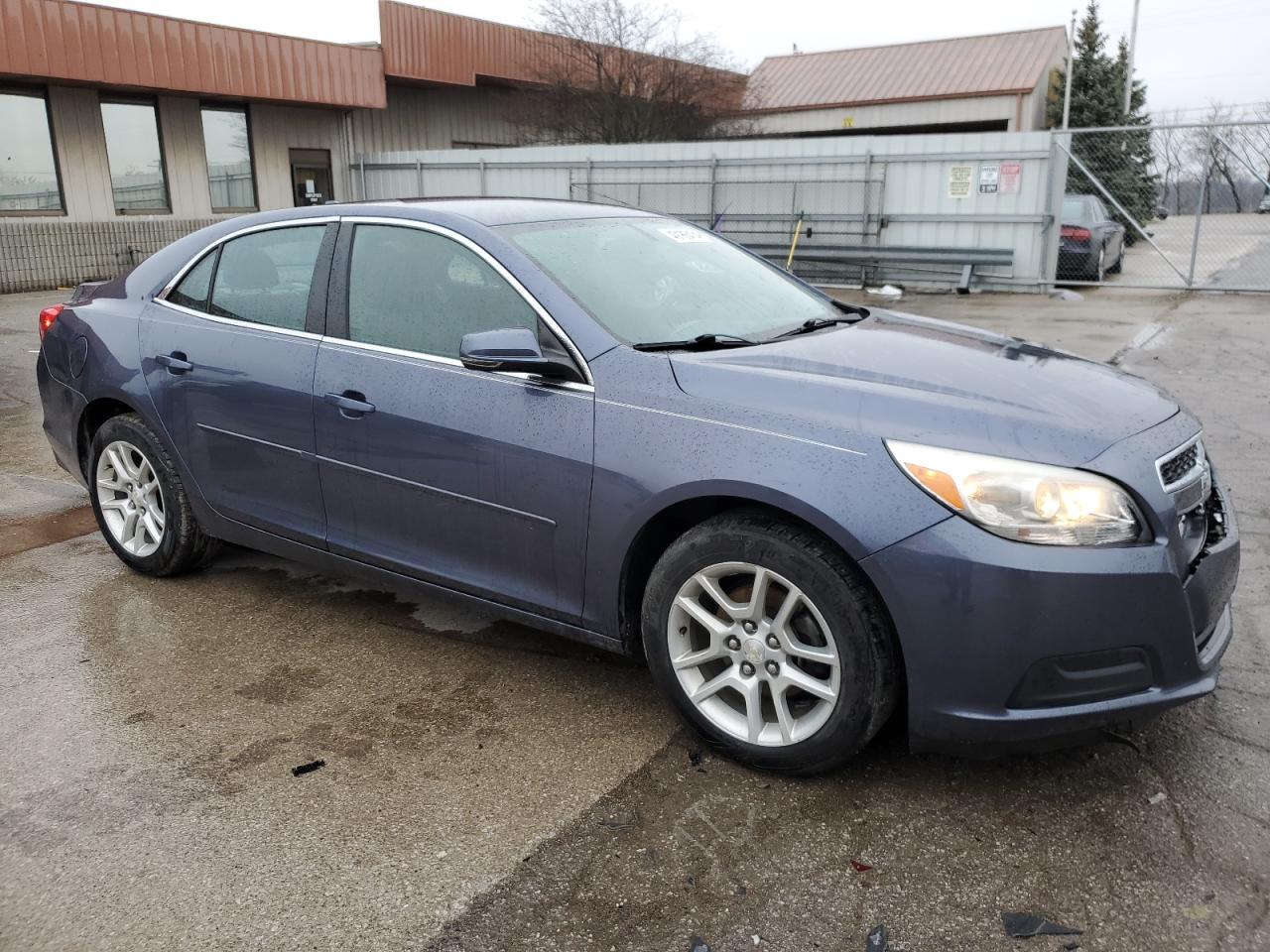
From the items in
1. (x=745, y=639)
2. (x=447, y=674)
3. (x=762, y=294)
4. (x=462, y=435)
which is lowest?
(x=447, y=674)

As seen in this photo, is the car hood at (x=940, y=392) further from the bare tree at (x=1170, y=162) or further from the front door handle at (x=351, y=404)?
the bare tree at (x=1170, y=162)

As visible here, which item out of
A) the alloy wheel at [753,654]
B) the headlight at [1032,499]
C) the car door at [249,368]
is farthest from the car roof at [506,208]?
the headlight at [1032,499]

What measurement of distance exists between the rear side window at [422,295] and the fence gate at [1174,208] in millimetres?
12185

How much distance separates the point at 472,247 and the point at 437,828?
6.03 feet

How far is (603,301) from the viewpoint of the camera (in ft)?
10.9

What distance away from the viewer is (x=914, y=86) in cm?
2855

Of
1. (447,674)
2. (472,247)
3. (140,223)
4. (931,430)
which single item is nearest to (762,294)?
(472,247)

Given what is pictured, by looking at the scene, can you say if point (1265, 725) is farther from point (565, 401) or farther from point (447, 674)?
point (447, 674)

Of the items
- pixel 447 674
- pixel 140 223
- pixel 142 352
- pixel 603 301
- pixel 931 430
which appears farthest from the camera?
pixel 140 223

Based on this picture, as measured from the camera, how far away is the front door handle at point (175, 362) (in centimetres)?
409

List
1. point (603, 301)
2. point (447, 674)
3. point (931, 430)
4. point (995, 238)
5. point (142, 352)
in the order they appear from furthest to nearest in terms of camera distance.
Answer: point (995, 238)
point (142, 352)
point (447, 674)
point (603, 301)
point (931, 430)

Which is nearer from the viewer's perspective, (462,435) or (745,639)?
(745,639)

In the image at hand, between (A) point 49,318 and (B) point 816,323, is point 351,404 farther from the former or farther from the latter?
(A) point 49,318

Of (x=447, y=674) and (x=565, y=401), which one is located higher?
(x=565, y=401)
